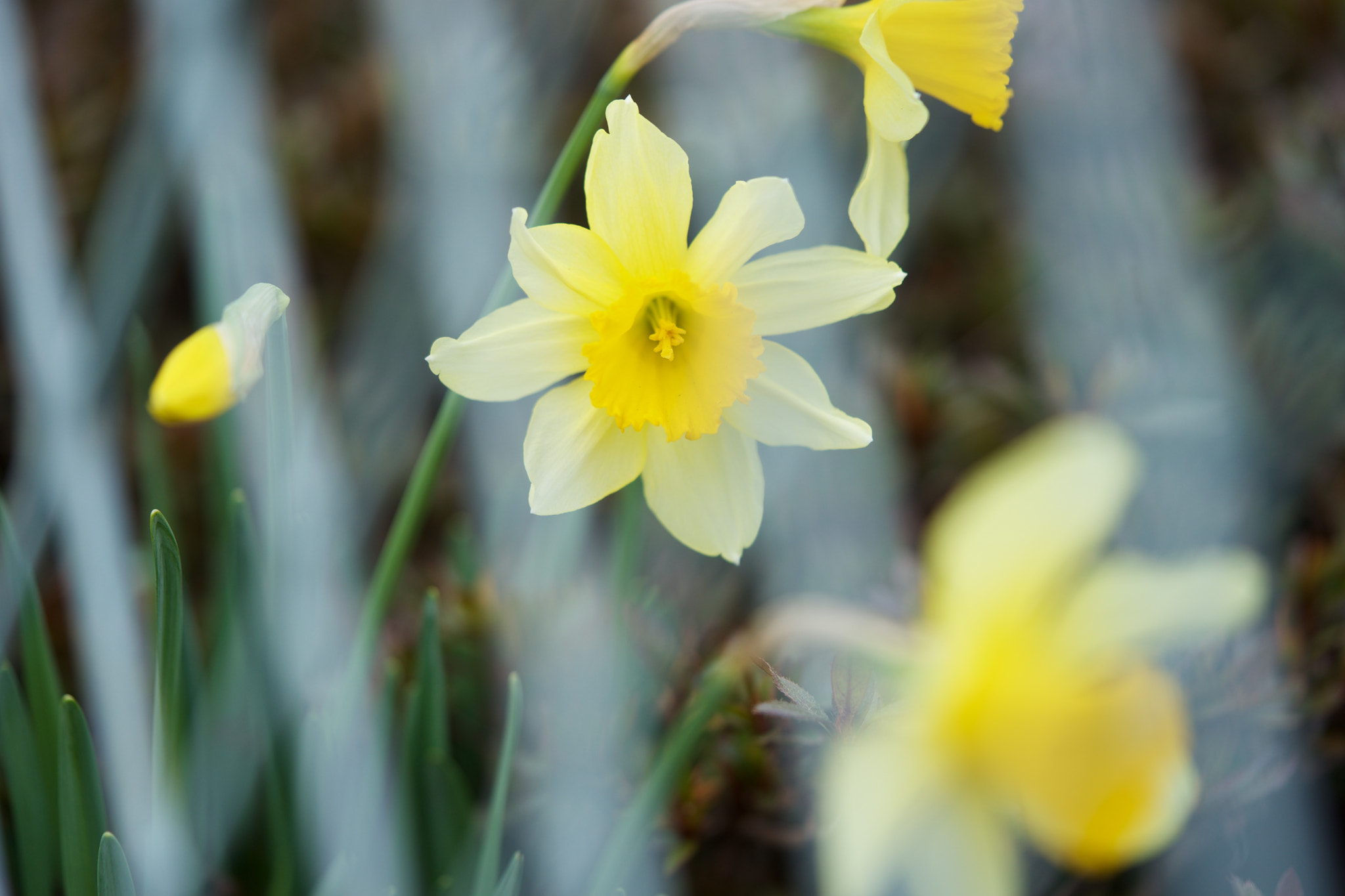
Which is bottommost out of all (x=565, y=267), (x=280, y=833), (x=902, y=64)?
(x=280, y=833)

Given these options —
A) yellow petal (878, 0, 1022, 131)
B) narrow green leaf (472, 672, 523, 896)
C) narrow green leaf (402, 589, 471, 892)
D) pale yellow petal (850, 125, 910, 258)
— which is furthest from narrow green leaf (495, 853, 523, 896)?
yellow petal (878, 0, 1022, 131)

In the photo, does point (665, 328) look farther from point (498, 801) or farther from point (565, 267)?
point (498, 801)

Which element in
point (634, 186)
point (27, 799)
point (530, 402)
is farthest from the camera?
point (530, 402)

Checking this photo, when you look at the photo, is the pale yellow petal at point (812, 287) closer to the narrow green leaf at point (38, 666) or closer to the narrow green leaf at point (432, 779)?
the narrow green leaf at point (432, 779)

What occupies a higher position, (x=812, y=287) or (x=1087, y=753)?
(x=812, y=287)

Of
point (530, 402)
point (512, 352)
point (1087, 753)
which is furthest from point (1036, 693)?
point (530, 402)

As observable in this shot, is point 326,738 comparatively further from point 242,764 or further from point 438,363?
point 438,363

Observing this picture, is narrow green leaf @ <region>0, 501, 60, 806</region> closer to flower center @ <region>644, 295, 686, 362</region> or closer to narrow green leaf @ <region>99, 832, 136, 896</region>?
narrow green leaf @ <region>99, 832, 136, 896</region>

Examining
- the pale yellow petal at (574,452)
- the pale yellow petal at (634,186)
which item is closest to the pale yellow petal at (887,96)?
the pale yellow petal at (634,186)

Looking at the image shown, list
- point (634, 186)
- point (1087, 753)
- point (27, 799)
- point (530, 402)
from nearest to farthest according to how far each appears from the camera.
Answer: point (1087, 753)
point (634, 186)
point (27, 799)
point (530, 402)
